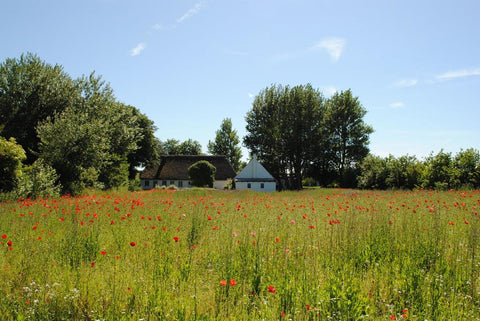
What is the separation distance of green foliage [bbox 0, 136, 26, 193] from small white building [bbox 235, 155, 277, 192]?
32.3 m

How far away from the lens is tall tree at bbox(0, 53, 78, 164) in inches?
855

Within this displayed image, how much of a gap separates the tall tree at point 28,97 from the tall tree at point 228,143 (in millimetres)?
46429

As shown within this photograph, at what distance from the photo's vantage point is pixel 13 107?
21.6 metres

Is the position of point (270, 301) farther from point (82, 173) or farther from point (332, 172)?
point (332, 172)

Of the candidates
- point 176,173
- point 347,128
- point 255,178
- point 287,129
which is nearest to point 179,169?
point 176,173

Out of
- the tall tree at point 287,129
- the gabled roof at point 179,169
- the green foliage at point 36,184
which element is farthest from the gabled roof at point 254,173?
the green foliage at point 36,184

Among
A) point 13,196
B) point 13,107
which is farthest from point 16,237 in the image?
point 13,107

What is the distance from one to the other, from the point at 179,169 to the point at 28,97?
103 ft

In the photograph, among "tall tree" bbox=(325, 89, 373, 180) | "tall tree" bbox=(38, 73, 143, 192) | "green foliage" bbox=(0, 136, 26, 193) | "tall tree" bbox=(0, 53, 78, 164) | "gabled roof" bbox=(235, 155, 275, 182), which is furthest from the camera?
"tall tree" bbox=(325, 89, 373, 180)

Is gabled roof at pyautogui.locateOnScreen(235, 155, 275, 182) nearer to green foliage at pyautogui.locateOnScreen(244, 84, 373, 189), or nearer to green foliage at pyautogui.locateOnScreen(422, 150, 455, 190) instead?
green foliage at pyautogui.locateOnScreen(244, 84, 373, 189)

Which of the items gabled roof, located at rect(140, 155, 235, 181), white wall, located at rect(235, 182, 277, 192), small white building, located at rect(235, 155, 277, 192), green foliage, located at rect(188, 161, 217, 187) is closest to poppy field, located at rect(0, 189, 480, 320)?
green foliage, located at rect(188, 161, 217, 187)

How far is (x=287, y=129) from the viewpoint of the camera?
42406 millimetres

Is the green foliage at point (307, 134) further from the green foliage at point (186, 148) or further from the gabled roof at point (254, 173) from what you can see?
the green foliage at point (186, 148)

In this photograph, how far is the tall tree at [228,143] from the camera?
68938 millimetres
